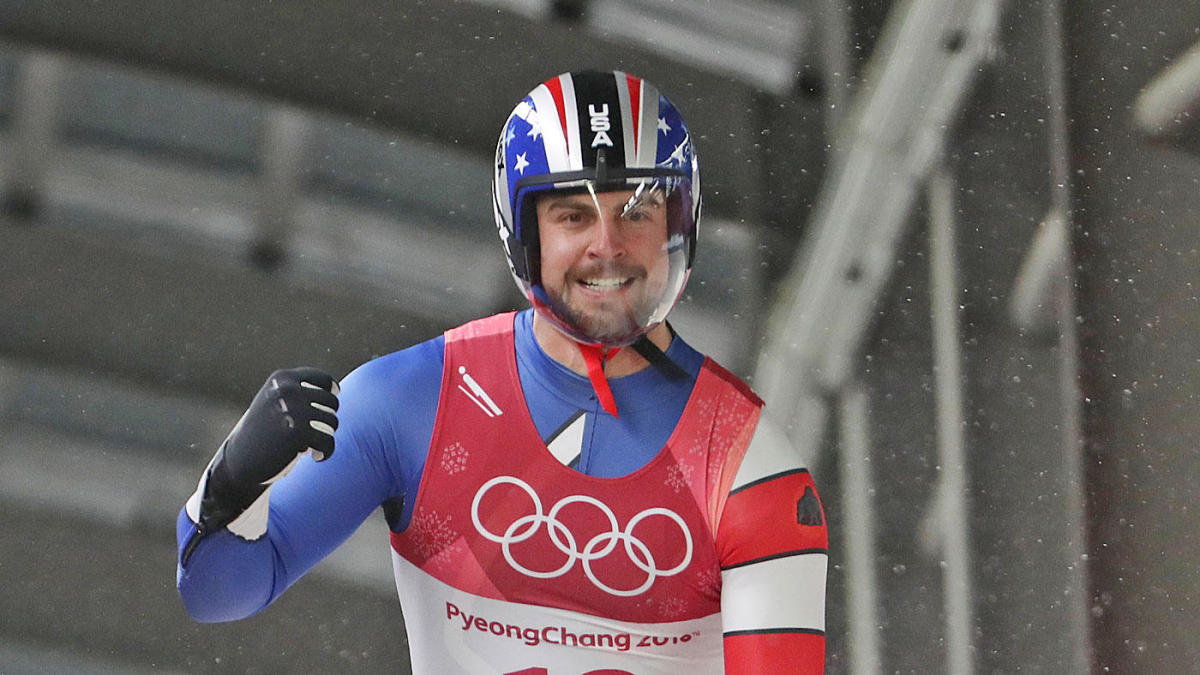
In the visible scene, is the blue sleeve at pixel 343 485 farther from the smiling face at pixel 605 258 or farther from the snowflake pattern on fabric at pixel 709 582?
the snowflake pattern on fabric at pixel 709 582

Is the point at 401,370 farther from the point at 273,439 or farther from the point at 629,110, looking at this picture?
the point at 629,110

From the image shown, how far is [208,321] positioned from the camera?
275 cm

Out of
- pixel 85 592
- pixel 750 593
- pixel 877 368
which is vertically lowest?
pixel 85 592

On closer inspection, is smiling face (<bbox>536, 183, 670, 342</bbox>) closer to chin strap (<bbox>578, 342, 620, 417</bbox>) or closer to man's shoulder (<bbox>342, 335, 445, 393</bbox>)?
chin strap (<bbox>578, 342, 620, 417</bbox>)

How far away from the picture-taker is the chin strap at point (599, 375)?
1.66 m

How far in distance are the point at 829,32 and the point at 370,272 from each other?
910 millimetres

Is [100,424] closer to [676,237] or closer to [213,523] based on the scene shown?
[213,523]

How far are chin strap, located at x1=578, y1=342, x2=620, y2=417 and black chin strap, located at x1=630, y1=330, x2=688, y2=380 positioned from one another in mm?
52

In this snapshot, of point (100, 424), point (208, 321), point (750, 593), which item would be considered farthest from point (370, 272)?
point (750, 593)

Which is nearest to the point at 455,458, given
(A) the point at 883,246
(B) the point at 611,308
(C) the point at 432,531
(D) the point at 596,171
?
(C) the point at 432,531

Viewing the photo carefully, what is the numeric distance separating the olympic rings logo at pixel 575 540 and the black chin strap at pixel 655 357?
0.17m

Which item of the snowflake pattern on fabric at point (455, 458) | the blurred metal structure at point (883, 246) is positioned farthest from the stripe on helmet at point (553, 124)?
the blurred metal structure at point (883, 246)

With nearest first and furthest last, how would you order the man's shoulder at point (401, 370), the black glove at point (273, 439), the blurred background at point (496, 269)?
the black glove at point (273, 439) → the man's shoulder at point (401, 370) → the blurred background at point (496, 269)

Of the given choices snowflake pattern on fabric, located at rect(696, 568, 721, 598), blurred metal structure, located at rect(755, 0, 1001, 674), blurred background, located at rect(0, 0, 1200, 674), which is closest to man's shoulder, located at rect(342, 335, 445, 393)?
snowflake pattern on fabric, located at rect(696, 568, 721, 598)
